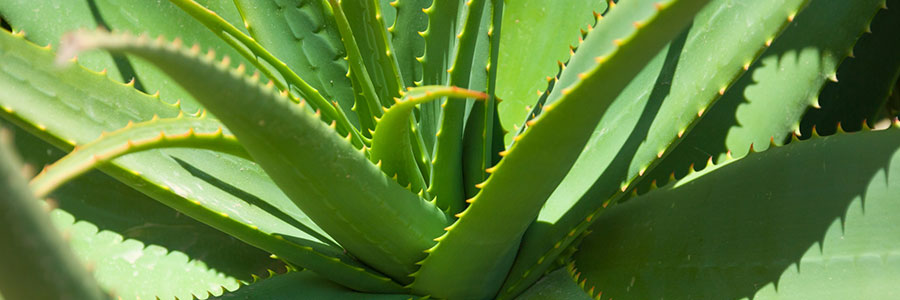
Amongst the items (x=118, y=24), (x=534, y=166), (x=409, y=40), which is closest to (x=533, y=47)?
(x=409, y=40)

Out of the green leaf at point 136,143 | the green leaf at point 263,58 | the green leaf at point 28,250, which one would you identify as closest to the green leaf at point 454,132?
the green leaf at point 263,58

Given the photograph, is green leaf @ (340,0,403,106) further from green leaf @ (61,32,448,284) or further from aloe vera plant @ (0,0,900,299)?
green leaf @ (61,32,448,284)

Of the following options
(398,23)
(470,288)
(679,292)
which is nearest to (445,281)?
(470,288)

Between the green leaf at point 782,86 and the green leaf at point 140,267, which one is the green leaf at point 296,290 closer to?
the green leaf at point 140,267

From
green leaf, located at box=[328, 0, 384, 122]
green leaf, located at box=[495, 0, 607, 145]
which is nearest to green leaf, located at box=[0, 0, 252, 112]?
green leaf, located at box=[328, 0, 384, 122]

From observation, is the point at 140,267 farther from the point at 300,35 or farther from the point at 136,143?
the point at 136,143

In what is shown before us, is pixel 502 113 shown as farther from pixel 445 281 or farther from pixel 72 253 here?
pixel 72 253
